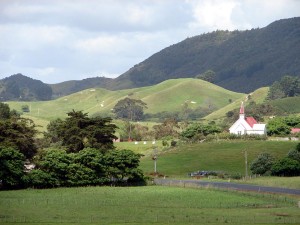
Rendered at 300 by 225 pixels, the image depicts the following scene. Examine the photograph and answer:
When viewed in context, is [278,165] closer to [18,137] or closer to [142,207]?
[18,137]

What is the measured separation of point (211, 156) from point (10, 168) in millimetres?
49907

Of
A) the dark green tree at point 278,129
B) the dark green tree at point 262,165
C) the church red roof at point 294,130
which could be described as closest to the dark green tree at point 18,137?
the dark green tree at point 262,165

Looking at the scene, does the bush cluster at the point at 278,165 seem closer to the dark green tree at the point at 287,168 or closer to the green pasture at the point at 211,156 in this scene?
the dark green tree at the point at 287,168

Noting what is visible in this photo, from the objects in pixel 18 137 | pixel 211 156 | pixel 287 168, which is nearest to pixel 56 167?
pixel 18 137

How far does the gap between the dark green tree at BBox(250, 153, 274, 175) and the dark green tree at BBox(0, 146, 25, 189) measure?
38.6 m

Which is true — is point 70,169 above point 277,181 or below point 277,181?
above

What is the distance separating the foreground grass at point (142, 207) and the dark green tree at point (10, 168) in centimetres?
368

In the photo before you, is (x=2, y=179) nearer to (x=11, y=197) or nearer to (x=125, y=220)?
(x=11, y=197)

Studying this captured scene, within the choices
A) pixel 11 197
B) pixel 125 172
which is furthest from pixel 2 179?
pixel 125 172

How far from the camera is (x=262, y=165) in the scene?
111312mm

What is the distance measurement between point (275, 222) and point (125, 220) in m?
12.9

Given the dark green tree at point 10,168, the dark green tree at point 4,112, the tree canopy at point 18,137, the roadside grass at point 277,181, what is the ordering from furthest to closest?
the dark green tree at point 4,112 < the tree canopy at point 18,137 < the roadside grass at point 277,181 < the dark green tree at point 10,168

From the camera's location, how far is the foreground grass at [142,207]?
202ft

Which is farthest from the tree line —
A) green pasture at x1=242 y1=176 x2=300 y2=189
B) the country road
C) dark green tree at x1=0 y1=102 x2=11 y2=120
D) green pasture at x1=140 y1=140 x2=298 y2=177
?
dark green tree at x1=0 y1=102 x2=11 y2=120
